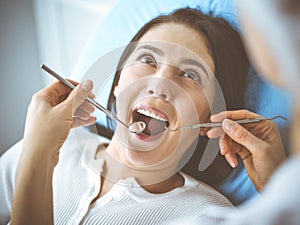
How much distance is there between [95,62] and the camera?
3.03 feet

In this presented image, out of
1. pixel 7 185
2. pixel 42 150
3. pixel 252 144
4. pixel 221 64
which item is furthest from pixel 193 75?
pixel 7 185

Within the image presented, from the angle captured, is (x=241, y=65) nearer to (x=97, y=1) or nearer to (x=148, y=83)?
(x=148, y=83)

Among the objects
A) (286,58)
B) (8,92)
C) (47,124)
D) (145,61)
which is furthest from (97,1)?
(286,58)

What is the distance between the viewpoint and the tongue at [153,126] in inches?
29.9

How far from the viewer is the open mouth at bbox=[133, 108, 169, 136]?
0.75m

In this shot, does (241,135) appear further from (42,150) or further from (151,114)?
(42,150)

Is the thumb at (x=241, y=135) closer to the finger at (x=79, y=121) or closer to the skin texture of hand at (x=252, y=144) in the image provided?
the skin texture of hand at (x=252, y=144)

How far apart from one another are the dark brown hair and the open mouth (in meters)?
0.07

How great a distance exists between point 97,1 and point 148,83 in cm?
48

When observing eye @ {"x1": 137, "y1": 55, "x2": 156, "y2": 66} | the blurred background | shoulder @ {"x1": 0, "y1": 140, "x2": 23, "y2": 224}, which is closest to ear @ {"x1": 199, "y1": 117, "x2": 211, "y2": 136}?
eye @ {"x1": 137, "y1": 55, "x2": 156, "y2": 66}

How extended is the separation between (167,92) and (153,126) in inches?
2.6

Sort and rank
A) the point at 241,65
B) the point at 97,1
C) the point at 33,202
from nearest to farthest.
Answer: the point at 33,202 < the point at 241,65 < the point at 97,1

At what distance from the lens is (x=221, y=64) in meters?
0.76

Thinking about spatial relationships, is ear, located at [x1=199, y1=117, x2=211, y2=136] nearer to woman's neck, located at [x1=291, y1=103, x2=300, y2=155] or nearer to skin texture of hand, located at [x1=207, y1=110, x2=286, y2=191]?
skin texture of hand, located at [x1=207, y1=110, x2=286, y2=191]
